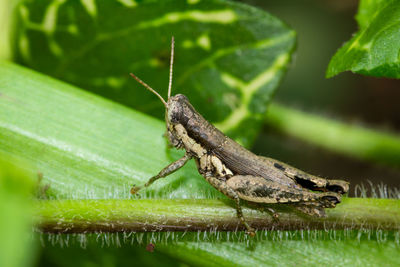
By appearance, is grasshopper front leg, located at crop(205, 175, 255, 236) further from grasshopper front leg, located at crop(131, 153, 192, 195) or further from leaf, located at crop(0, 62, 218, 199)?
grasshopper front leg, located at crop(131, 153, 192, 195)

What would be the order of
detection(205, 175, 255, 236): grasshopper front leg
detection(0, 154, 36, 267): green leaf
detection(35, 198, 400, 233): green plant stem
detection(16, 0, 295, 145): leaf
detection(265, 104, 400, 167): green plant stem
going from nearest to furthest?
detection(0, 154, 36, 267): green leaf, detection(35, 198, 400, 233): green plant stem, detection(205, 175, 255, 236): grasshopper front leg, detection(16, 0, 295, 145): leaf, detection(265, 104, 400, 167): green plant stem

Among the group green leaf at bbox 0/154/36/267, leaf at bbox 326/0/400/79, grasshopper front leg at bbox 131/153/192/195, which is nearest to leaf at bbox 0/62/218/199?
grasshopper front leg at bbox 131/153/192/195

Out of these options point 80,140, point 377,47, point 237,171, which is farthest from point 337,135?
point 80,140

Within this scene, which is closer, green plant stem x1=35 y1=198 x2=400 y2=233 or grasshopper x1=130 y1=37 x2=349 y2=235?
green plant stem x1=35 y1=198 x2=400 y2=233

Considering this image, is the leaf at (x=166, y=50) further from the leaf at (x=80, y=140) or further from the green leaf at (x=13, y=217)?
the green leaf at (x=13, y=217)

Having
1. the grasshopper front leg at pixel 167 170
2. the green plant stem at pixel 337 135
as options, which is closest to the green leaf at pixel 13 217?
the grasshopper front leg at pixel 167 170

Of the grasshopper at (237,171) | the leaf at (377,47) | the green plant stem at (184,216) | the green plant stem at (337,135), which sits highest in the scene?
the leaf at (377,47)
